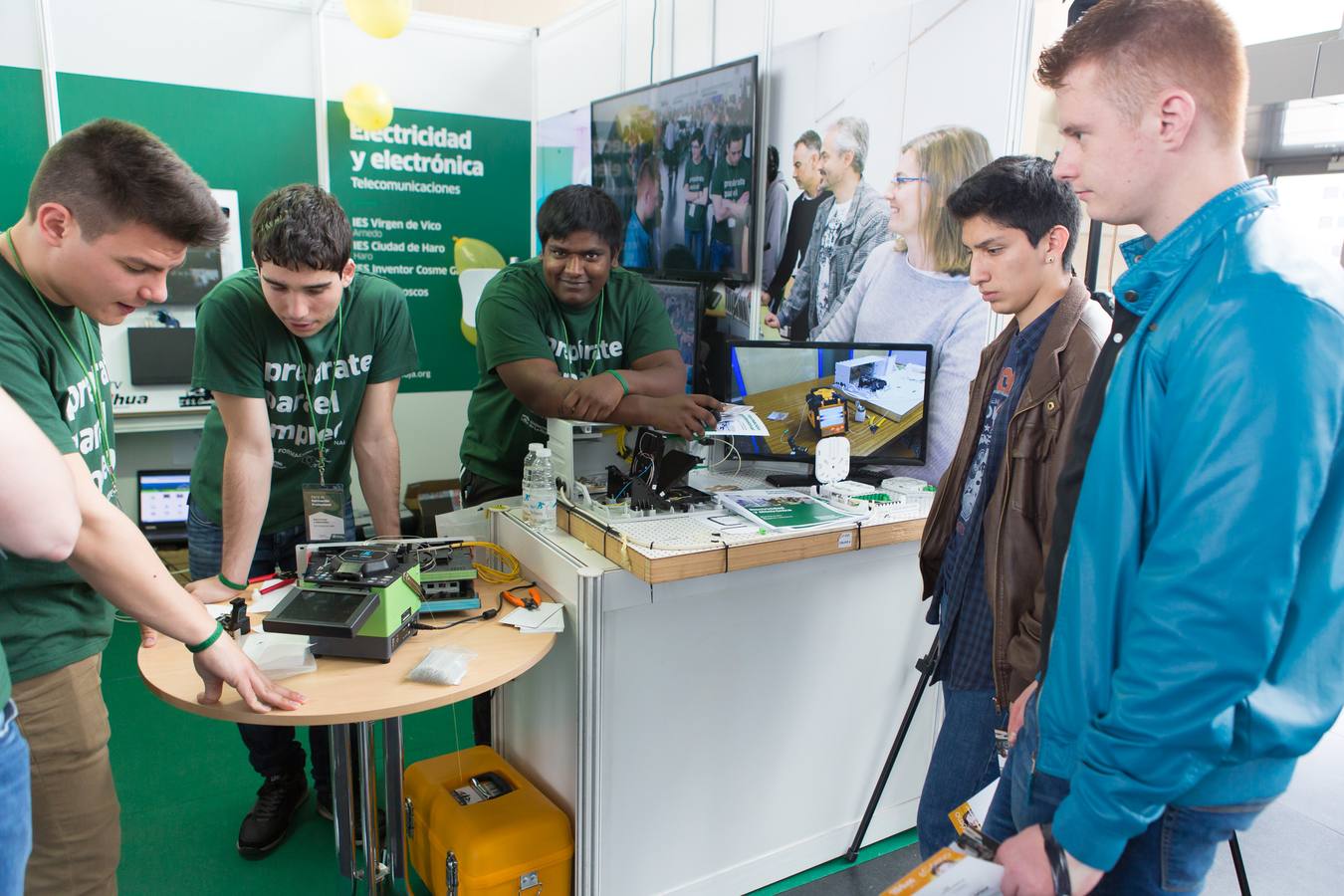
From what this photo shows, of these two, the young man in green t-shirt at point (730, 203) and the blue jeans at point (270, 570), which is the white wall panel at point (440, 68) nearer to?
the young man in green t-shirt at point (730, 203)

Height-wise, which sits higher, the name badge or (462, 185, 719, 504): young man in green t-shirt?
(462, 185, 719, 504): young man in green t-shirt

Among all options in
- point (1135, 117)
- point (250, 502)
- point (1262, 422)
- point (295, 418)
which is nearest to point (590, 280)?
point (295, 418)

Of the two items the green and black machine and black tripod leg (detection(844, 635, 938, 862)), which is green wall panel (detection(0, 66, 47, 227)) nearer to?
the green and black machine

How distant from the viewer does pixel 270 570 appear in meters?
2.30

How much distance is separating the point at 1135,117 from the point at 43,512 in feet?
4.22

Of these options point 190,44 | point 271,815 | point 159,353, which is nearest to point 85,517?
point 271,815

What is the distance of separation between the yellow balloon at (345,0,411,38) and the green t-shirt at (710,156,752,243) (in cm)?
152

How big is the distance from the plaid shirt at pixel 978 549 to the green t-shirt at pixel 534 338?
115cm

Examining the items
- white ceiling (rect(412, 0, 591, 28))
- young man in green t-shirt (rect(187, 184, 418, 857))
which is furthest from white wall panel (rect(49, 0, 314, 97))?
young man in green t-shirt (rect(187, 184, 418, 857))

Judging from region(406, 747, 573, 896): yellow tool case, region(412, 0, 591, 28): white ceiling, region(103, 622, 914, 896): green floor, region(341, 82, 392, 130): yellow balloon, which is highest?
region(412, 0, 591, 28): white ceiling

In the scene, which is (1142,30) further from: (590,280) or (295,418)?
(295,418)

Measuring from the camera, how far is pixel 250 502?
80.9 inches

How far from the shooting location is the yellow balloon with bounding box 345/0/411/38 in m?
3.55

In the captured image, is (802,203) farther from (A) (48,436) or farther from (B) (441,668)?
(A) (48,436)
